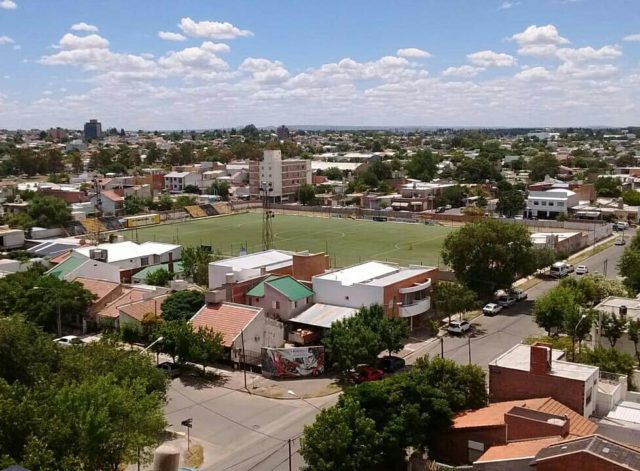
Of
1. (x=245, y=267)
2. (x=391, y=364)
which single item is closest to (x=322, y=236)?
(x=245, y=267)

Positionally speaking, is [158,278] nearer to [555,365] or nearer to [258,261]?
[258,261]

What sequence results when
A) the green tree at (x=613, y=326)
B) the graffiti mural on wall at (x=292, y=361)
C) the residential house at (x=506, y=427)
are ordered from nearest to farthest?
the residential house at (x=506, y=427) → the green tree at (x=613, y=326) → the graffiti mural on wall at (x=292, y=361)

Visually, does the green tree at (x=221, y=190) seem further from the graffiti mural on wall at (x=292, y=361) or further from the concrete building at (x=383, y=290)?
the graffiti mural on wall at (x=292, y=361)

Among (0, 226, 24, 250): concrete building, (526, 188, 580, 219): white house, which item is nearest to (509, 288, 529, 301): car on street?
(526, 188, 580, 219): white house

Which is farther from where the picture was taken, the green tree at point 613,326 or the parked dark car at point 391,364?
the parked dark car at point 391,364

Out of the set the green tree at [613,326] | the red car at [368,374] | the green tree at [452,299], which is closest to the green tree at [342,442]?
the red car at [368,374]

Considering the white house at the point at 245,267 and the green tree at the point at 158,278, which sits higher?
the white house at the point at 245,267
